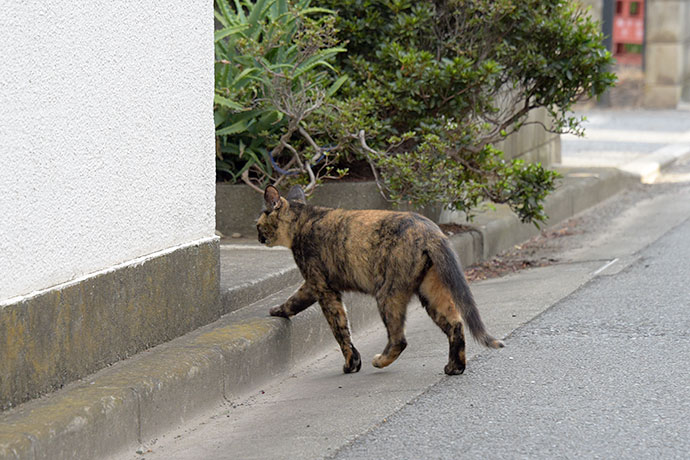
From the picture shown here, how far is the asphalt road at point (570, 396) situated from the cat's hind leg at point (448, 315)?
0.32 feet

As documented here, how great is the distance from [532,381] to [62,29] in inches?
103

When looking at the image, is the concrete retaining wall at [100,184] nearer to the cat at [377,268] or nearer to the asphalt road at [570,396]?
the cat at [377,268]

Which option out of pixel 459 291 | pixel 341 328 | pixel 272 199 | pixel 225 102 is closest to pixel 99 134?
pixel 272 199

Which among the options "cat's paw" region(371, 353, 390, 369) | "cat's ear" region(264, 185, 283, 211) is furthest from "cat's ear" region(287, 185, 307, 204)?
"cat's paw" region(371, 353, 390, 369)

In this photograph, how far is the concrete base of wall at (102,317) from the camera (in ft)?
12.9

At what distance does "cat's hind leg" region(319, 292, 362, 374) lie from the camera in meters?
5.36

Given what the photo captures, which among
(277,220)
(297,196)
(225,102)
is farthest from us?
(225,102)

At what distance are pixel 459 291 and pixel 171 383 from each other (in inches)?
55.0

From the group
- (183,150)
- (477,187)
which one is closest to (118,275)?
(183,150)

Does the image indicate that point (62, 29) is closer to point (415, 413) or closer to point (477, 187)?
point (415, 413)

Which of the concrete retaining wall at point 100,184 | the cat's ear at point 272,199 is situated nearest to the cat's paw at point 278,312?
the concrete retaining wall at point 100,184

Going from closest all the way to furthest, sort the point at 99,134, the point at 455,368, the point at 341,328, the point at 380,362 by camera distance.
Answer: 1. the point at 99,134
2. the point at 455,368
3. the point at 380,362
4. the point at 341,328

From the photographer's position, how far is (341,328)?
538 centimetres

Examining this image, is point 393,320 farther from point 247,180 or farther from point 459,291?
point 247,180
